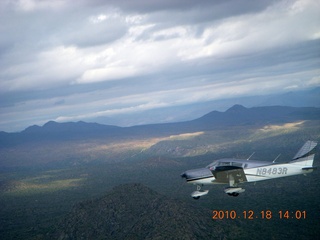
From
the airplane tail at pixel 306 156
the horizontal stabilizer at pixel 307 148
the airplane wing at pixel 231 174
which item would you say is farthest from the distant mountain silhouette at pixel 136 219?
the horizontal stabilizer at pixel 307 148

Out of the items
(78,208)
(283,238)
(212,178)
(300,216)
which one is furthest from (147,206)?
(212,178)

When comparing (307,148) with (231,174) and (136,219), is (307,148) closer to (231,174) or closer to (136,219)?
(231,174)
